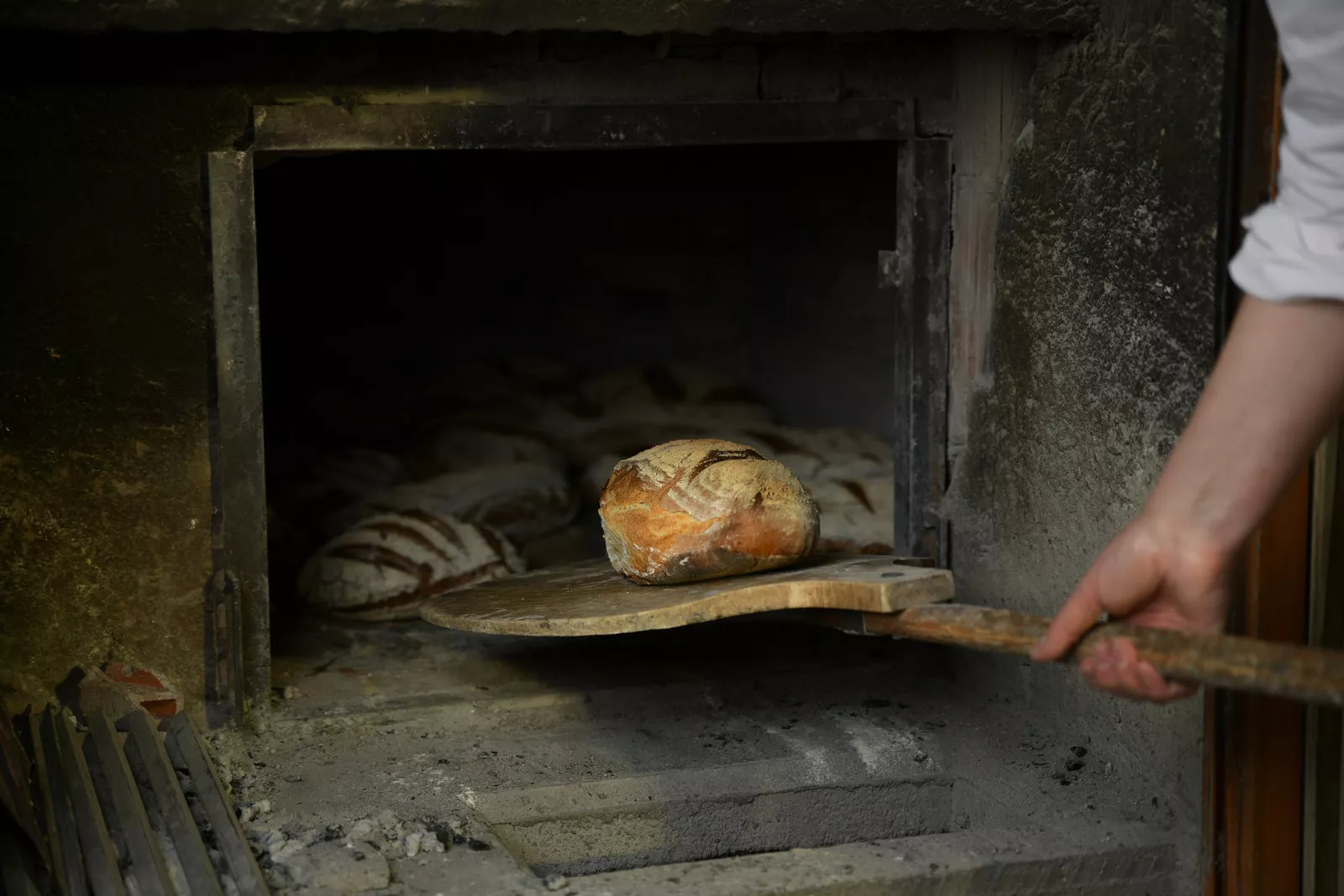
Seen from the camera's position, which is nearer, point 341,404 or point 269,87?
point 269,87

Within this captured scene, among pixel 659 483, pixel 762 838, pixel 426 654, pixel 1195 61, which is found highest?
pixel 1195 61

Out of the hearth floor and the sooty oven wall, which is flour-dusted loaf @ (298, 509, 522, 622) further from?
the sooty oven wall

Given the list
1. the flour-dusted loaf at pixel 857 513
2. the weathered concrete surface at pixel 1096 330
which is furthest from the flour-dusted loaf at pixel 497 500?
the weathered concrete surface at pixel 1096 330

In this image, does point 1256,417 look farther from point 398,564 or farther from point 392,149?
point 398,564

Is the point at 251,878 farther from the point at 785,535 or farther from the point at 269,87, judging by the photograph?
the point at 269,87

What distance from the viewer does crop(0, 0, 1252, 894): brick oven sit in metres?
1.89

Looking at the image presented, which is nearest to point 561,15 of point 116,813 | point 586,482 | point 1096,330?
point 1096,330

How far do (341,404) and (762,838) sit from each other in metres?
2.13

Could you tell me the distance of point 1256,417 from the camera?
1007 millimetres

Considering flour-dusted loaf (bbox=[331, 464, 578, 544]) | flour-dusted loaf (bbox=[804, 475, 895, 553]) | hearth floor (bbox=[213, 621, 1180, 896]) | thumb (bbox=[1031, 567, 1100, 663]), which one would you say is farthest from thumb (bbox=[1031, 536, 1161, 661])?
flour-dusted loaf (bbox=[331, 464, 578, 544])

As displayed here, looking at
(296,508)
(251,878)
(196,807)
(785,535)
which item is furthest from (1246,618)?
(296,508)

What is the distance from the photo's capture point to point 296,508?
10.4ft

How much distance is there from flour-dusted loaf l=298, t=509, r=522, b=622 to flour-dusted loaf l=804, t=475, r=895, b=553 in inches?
25.0

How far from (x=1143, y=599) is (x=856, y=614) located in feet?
2.15
